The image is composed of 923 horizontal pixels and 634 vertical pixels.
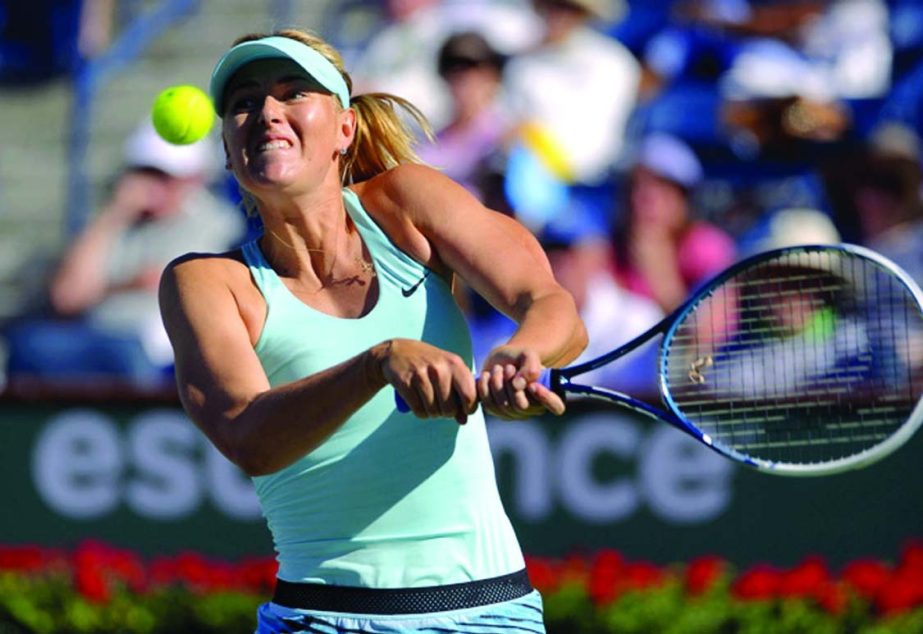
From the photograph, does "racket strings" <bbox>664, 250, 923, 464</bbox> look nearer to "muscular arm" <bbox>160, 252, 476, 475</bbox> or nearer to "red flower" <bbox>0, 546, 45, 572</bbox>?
"muscular arm" <bbox>160, 252, 476, 475</bbox>

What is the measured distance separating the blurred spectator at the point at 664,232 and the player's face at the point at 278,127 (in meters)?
4.11

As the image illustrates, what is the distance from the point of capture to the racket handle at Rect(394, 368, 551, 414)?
2564 mm

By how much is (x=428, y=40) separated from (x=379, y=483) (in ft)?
16.7

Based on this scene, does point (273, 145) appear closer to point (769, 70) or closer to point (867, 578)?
point (867, 578)

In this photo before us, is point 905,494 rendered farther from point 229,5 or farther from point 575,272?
point 229,5

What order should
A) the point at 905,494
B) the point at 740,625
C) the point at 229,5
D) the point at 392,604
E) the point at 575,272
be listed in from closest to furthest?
the point at 392,604
the point at 740,625
the point at 905,494
the point at 575,272
the point at 229,5

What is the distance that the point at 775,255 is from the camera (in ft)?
9.91

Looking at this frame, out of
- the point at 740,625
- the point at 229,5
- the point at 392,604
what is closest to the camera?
the point at 392,604

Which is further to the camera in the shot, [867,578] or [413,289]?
[867,578]

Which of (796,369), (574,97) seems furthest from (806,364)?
(574,97)

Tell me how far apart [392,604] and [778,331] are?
1419mm

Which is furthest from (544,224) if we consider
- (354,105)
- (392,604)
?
(392,604)

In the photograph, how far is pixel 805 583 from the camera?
526cm

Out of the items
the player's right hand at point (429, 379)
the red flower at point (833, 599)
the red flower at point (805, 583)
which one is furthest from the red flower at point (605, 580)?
the player's right hand at point (429, 379)
